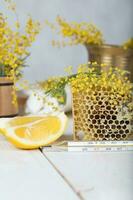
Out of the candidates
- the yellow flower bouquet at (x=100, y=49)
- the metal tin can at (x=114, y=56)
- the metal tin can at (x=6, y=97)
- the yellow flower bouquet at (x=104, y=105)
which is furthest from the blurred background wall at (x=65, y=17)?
the yellow flower bouquet at (x=104, y=105)

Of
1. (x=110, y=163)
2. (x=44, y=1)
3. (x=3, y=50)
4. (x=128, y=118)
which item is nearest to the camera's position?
(x=110, y=163)

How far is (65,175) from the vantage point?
2.28 ft

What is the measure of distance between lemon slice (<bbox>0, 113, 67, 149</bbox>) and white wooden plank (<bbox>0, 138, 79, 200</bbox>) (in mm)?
20

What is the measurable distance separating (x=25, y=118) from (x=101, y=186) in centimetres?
34

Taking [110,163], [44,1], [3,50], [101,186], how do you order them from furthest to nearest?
[44,1] → [3,50] → [110,163] → [101,186]

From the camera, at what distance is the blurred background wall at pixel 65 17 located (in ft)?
5.04

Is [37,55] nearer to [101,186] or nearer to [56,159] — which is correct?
[56,159]

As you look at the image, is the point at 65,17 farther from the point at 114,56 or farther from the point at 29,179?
the point at 29,179

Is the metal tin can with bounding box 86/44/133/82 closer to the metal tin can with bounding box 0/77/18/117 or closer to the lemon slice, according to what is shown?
the metal tin can with bounding box 0/77/18/117

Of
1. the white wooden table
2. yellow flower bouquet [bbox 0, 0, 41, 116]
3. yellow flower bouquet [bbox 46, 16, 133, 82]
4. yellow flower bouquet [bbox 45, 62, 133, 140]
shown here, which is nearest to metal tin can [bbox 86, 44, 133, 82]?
yellow flower bouquet [bbox 46, 16, 133, 82]

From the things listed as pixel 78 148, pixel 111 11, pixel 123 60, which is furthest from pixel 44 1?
pixel 78 148

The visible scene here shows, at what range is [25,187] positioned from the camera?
0.64m

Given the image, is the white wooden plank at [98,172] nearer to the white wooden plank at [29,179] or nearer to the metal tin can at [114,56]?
the white wooden plank at [29,179]

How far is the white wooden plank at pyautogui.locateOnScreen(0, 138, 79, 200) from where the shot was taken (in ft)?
2.00
